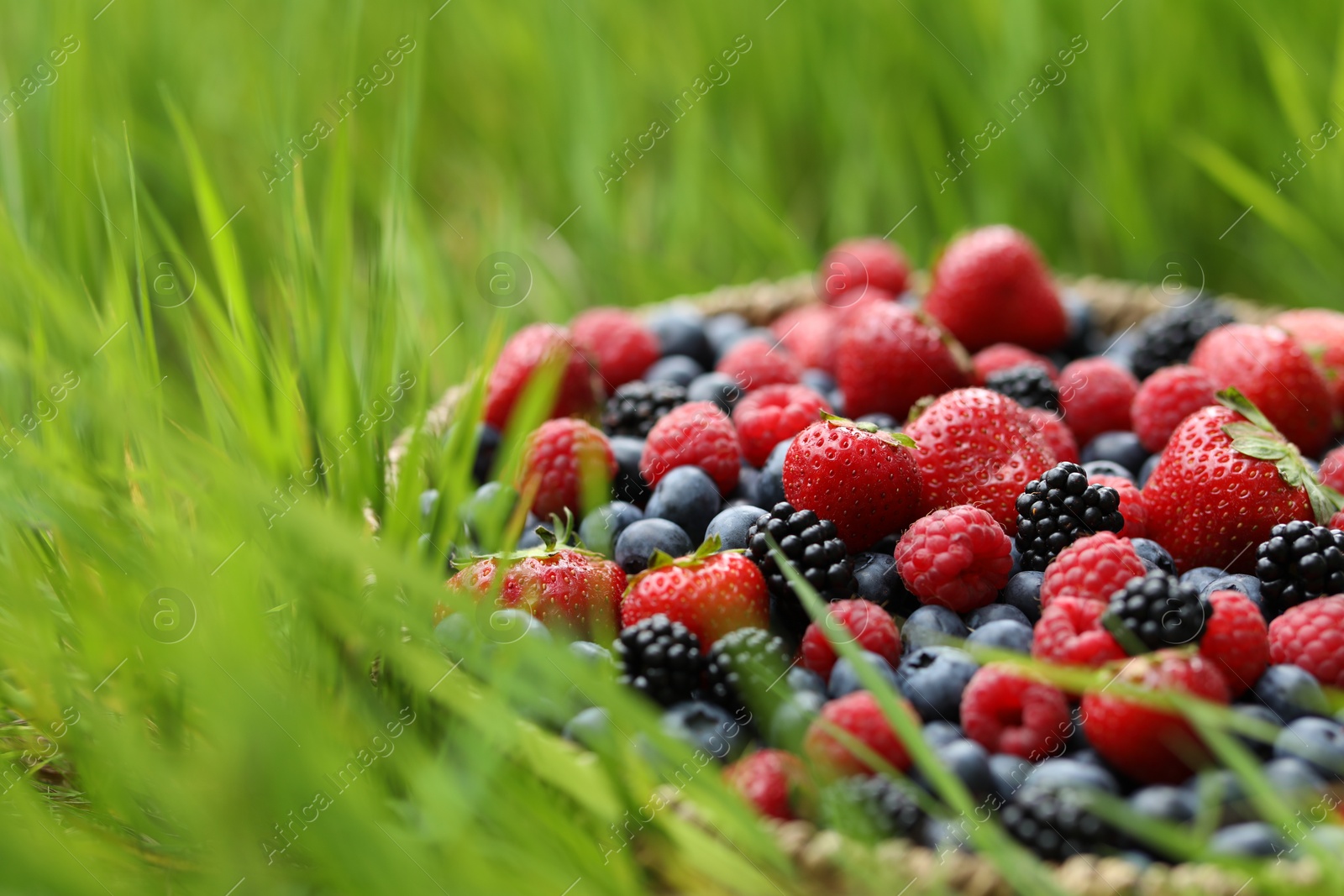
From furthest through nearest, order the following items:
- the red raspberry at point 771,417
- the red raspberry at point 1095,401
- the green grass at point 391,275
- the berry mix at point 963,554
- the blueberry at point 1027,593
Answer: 1. the red raspberry at point 1095,401
2. the red raspberry at point 771,417
3. the blueberry at point 1027,593
4. the berry mix at point 963,554
5. the green grass at point 391,275

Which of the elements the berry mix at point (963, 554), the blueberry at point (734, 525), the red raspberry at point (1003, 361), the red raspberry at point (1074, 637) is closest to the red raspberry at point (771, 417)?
the berry mix at point (963, 554)

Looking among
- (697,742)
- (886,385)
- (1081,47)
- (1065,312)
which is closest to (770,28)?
(1081,47)

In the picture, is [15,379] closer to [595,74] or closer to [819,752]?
[819,752]

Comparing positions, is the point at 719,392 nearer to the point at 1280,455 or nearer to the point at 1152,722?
the point at 1280,455

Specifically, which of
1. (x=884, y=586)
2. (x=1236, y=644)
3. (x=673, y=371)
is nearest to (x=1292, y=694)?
(x=1236, y=644)

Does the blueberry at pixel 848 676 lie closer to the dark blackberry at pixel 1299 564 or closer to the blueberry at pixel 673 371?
the dark blackberry at pixel 1299 564

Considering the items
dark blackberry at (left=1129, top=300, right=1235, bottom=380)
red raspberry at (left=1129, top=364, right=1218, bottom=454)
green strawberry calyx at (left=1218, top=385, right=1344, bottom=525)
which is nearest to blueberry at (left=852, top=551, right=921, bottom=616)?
green strawberry calyx at (left=1218, top=385, right=1344, bottom=525)
